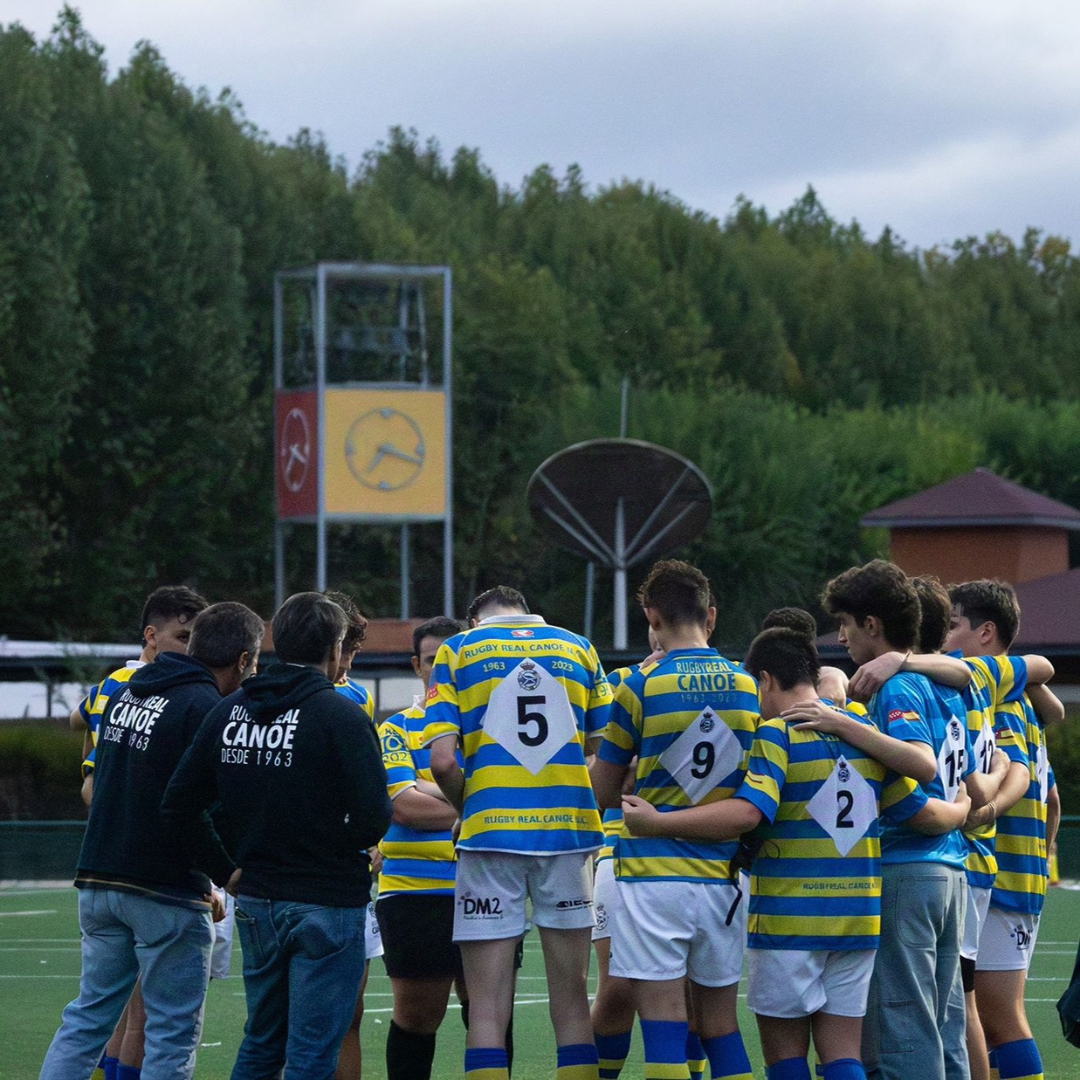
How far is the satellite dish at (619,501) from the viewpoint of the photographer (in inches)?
1341

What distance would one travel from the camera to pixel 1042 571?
37.8m

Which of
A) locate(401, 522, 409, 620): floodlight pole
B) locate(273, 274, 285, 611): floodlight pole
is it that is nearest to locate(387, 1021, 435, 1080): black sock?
locate(273, 274, 285, 611): floodlight pole

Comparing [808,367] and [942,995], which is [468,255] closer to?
[808,367]

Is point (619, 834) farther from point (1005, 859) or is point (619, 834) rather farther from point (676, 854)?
point (1005, 859)

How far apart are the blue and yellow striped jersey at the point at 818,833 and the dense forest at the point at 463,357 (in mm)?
31943

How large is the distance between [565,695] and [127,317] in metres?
33.5

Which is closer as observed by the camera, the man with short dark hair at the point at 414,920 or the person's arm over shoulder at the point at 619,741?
the person's arm over shoulder at the point at 619,741

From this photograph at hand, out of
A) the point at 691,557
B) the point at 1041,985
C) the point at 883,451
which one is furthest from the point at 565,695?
the point at 883,451

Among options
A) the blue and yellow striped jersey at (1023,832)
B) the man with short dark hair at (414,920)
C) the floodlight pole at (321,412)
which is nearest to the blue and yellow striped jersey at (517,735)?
the man with short dark hair at (414,920)

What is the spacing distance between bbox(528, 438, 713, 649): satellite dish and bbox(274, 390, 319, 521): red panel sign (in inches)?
172

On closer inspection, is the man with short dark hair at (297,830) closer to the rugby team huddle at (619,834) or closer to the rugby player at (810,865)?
the rugby team huddle at (619,834)

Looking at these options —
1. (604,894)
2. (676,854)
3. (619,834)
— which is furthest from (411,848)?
(676,854)

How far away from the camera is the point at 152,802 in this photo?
19.7 feet

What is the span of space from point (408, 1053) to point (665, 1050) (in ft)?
4.44
